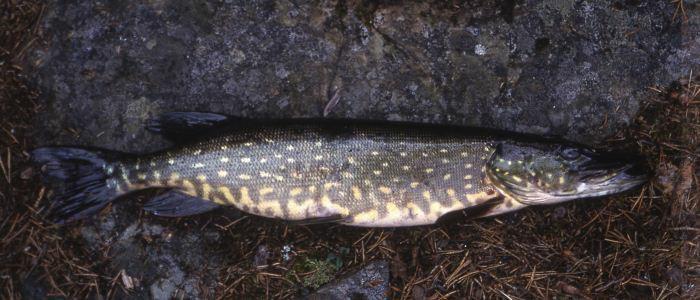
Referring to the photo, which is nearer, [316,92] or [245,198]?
[245,198]

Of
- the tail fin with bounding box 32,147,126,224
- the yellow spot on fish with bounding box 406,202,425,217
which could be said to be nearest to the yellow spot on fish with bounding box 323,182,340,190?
the yellow spot on fish with bounding box 406,202,425,217

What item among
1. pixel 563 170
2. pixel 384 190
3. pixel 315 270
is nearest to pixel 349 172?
pixel 384 190

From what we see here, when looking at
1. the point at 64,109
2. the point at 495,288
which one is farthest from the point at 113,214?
the point at 495,288

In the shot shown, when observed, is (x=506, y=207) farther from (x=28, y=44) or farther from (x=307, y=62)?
(x=28, y=44)

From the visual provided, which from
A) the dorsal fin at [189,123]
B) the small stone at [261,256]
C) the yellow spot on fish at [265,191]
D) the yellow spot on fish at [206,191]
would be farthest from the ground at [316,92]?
the yellow spot on fish at [265,191]

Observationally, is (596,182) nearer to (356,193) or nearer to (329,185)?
(356,193)
